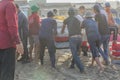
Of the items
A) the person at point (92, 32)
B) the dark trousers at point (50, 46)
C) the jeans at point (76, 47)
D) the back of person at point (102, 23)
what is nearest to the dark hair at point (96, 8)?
the back of person at point (102, 23)

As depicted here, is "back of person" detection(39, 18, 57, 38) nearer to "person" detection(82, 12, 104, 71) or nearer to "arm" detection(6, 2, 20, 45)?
"person" detection(82, 12, 104, 71)

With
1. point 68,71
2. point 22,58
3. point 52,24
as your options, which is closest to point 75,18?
point 52,24

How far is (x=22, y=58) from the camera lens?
12.2 m

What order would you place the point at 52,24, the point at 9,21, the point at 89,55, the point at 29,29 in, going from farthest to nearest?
the point at 89,55 < the point at 29,29 < the point at 52,24 < the point at 9,21

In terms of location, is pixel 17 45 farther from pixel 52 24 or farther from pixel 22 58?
pixel 22 58

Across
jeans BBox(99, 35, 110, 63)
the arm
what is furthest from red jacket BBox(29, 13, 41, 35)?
the arm

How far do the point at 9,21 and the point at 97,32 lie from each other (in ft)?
16.2

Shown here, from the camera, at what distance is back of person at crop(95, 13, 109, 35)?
37.0 feet

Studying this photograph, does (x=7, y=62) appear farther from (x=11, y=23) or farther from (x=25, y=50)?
(x=25, y=50)

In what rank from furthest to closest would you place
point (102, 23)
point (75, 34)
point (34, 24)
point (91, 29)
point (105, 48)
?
point (34, 24) → point (105, 48) → point (102, 23) → point (91, 29) → point (75, 34)

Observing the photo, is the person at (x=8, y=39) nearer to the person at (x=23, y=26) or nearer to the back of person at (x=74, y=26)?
the back of person at (x=74, y=26)

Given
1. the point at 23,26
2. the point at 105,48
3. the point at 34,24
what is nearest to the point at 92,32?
the point at 105,48

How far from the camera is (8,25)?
20.7 ft

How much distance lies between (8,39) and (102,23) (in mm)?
5463
